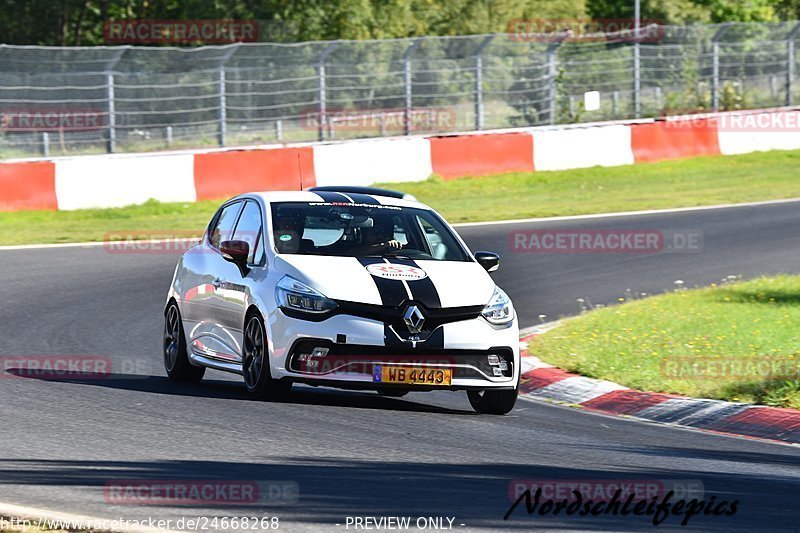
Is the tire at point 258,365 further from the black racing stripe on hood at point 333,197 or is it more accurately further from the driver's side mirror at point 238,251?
the black racing stripe on hood at point 333,197

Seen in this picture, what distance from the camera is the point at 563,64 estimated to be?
3039cm

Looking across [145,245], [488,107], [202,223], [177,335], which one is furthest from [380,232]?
[488,107]

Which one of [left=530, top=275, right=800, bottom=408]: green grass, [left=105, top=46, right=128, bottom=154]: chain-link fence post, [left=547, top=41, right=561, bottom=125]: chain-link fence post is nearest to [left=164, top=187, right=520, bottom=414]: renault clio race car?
[left=530, top=275, right=800, bottom=408]: green grass

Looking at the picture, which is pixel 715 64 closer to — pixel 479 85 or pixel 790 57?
pixel 790 57

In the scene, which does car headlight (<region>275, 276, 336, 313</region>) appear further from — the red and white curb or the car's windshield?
the red and white curb

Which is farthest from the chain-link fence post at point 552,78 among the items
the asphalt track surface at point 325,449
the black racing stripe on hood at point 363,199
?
the black racing stripe on hood at point 363,199

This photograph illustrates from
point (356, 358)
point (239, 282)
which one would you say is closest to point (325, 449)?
point (356, 358)

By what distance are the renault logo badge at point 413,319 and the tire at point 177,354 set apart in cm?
240

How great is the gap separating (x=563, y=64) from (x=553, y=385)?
64.7ft

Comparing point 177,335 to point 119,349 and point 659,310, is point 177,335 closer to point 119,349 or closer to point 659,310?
point 119,349

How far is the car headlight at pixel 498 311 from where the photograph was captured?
9969 mm

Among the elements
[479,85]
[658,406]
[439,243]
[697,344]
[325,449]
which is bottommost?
[658,406]

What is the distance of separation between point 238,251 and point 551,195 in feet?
53.0

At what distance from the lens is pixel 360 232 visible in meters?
10.7
